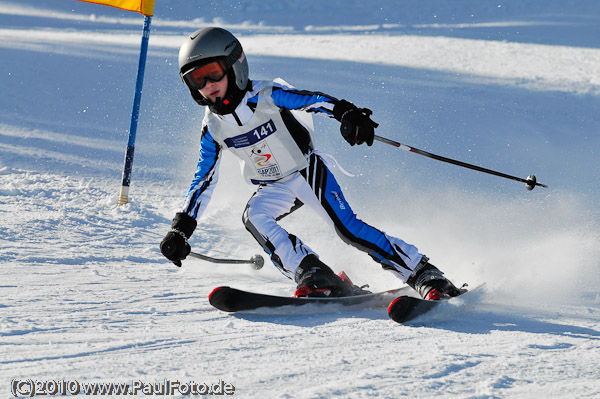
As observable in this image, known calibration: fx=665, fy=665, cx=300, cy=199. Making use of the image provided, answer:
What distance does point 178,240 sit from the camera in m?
3.49

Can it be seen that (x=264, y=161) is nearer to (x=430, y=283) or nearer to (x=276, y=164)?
(x=276, y=164)

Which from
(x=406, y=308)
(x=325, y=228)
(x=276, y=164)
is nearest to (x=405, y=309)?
(x=406, y=308)

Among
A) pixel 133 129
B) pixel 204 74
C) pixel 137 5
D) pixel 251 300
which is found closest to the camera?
pixel 251 300

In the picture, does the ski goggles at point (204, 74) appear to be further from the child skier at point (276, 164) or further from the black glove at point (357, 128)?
the black glove at point (357, 128)

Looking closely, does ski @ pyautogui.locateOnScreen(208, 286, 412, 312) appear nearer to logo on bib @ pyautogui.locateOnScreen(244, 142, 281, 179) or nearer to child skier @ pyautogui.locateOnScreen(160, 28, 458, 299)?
child skier @ pyautogui.locateOnScreen(160, 28, 458, 299)

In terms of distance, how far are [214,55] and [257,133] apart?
0.51 metres

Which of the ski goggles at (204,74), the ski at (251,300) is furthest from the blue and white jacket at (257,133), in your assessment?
the ski at (251,300)

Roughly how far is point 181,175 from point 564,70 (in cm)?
713

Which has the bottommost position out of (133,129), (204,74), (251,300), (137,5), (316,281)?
(251,300)

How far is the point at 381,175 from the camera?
6926mm

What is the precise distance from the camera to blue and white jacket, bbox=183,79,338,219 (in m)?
3.55

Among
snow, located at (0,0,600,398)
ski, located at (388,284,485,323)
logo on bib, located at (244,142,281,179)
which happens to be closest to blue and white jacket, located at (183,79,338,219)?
logo on bib, located at (244,142,281,179)

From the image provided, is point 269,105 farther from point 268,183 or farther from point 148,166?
point 148,166

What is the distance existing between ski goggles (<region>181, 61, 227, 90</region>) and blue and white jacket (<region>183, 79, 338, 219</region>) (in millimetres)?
218
